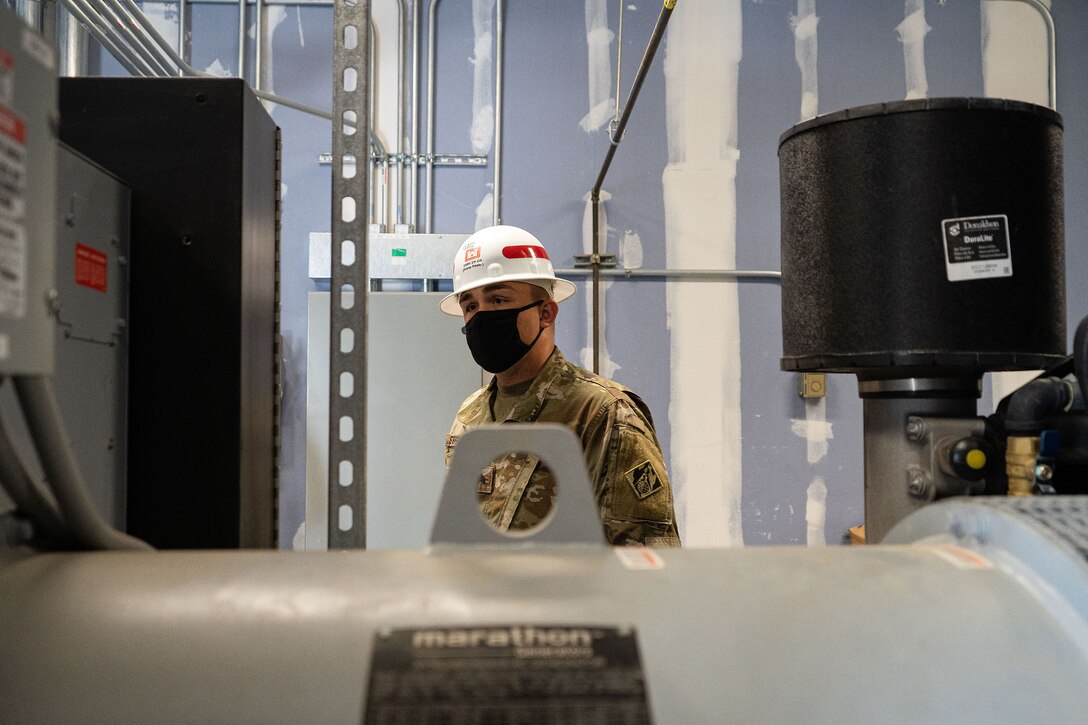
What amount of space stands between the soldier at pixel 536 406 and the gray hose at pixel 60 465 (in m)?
0.89

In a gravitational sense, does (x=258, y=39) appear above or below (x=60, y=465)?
above

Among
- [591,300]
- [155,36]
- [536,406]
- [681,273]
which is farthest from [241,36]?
[536,406]

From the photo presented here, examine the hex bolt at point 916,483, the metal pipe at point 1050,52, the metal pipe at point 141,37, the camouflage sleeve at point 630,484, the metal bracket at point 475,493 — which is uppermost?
the metal pipe at point 1050,52

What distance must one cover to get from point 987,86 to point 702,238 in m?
1.24

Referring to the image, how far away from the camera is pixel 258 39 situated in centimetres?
272

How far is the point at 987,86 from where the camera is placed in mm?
2857

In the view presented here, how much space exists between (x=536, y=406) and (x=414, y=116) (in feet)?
5.31

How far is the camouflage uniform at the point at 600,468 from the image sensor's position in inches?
55.0

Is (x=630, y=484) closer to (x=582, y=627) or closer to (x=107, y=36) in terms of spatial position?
(x=582, y=627)

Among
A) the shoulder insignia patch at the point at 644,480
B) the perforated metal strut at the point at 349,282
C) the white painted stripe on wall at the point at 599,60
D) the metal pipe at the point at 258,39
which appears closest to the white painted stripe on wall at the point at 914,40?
the white painted stripe on wall at the point at 599,60

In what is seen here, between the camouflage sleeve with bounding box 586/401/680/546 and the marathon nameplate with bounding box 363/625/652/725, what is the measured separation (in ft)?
3.28

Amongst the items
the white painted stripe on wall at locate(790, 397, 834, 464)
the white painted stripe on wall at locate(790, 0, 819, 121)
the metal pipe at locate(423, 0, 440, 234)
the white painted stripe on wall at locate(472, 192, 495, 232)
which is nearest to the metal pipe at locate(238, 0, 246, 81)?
the metal pipe at locate(423, 0, 440, 234)

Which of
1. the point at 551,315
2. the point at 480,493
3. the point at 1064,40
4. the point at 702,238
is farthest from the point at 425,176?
the point at 1064,40

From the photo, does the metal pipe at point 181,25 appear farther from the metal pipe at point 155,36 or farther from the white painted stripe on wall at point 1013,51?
the white painted stripe on wall at point 1013,51
